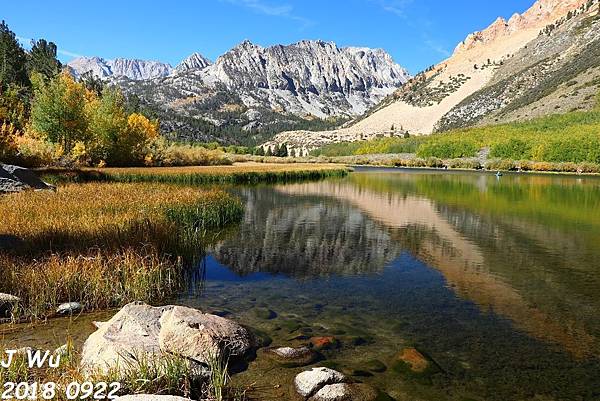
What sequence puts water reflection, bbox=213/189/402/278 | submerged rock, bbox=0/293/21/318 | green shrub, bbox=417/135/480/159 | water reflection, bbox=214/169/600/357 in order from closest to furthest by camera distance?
submerged rock, bbox=0/293/21/318
water reflection, bbox=214/169/600/357
water reflection, bbox=213/189/402/278
green shrub, bbox=417/135/480/159

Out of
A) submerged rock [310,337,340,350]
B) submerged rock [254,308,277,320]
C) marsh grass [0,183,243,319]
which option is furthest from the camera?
submerged rock [254,308,277,320]

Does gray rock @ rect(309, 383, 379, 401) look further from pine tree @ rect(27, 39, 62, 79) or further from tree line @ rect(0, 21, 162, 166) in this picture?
pine tree @ rect(27, 39, 62, 79)

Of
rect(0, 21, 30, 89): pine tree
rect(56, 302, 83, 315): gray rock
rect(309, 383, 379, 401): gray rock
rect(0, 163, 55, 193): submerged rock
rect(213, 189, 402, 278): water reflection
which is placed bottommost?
rect(213, 189, 402, 278): water reflection

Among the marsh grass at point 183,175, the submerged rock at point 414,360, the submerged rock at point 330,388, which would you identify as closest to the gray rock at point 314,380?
the submerged rock at point 330,388

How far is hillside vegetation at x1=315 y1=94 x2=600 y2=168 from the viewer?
351 ft

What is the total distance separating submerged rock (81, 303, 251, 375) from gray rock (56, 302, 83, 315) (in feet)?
8.48

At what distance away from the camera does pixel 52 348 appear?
927 cm

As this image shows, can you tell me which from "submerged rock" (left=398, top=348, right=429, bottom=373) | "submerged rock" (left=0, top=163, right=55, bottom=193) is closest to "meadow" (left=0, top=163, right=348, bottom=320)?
"submerged rock" (left=0, top=163, right=55, bottom=193)

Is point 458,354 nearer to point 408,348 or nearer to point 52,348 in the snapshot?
point 408,348

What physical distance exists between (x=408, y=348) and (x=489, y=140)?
141 metres

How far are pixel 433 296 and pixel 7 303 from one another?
40.7 ft

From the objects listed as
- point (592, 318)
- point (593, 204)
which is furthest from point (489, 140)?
point (592, 318)

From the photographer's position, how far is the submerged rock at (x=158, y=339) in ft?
25.9

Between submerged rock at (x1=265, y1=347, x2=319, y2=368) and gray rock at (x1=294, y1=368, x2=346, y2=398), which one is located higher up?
gray rock at (x1=294, y1=368, x2=346, y2=398)
